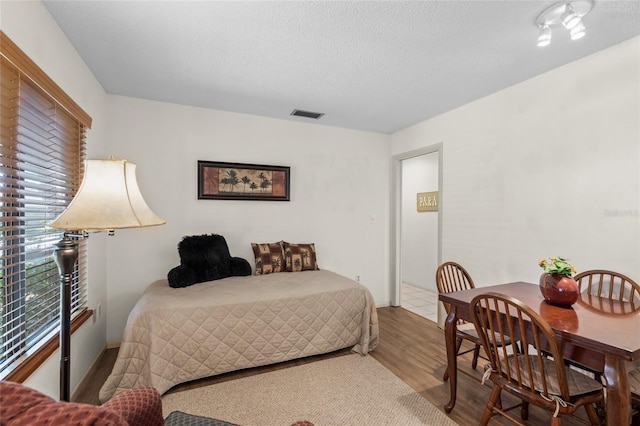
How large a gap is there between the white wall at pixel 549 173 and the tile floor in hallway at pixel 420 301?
3.39 feet

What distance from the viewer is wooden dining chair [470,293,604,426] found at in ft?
4.72

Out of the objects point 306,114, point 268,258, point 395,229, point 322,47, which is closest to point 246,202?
point 268,258

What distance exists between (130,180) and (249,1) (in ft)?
3.91

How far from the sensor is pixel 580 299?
6.70 ft

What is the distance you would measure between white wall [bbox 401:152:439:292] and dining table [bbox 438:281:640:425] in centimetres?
326

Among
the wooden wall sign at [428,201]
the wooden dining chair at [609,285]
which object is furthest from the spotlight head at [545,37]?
the wooden wall sign at [428,201]

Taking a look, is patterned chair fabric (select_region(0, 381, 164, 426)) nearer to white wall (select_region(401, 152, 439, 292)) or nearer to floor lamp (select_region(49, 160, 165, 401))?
floor lamp (select_region(49, 160, 165, 401))

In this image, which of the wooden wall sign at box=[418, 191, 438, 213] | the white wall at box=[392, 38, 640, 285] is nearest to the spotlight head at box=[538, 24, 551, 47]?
the white wall at box=[392, 38, 640, 285]

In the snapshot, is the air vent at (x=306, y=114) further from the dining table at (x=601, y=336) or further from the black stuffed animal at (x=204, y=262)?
the dining table at (x=601, y=336)

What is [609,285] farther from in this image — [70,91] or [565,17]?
[70,91]

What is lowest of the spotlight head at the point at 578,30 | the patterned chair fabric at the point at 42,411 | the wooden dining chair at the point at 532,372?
the wooden dining chair at the point at 532,372

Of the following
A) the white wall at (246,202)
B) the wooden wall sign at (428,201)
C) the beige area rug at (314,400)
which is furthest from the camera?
the wooden wall sign at (428,201)

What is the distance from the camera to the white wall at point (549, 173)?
2.16m

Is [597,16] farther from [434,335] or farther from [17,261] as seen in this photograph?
[17,261]
